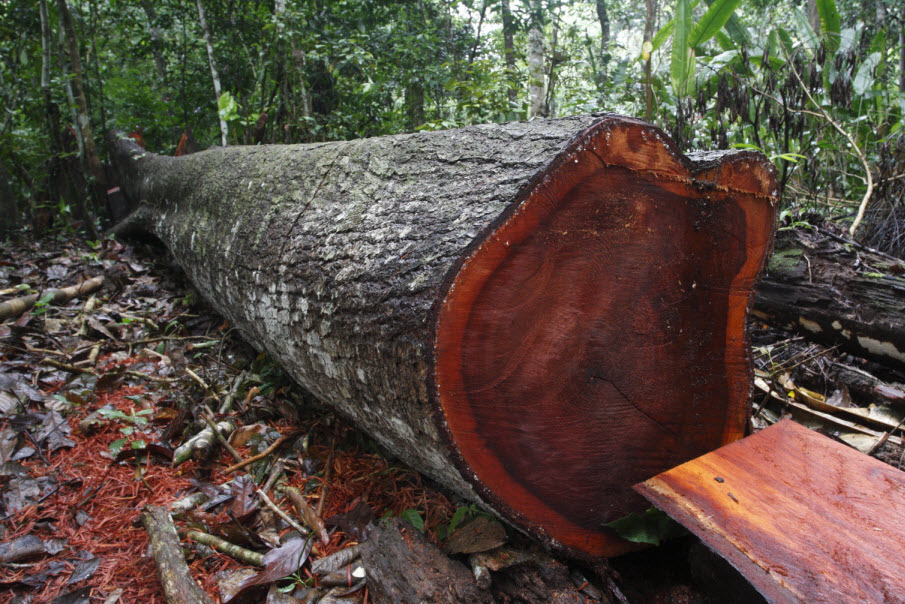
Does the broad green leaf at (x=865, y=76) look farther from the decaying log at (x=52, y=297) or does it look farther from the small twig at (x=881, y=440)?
the decaying log at (x=52, y=297)

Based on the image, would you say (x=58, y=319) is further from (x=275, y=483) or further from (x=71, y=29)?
(x=71, y=29)

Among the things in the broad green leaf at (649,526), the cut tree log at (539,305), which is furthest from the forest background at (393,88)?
the broad green leaf at (649,526)

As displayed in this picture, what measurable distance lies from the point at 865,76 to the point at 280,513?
18.1 feet

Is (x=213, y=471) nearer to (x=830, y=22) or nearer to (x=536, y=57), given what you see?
(x=830, y=22)

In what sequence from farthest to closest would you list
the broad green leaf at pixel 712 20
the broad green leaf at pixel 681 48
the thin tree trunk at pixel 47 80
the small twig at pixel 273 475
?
the thin tree trunk at pixel 47 80 < the broad green leaf at pixel 681 48 < the broad green leaf at pixel 712 20 < the small twig at pixel 273 475

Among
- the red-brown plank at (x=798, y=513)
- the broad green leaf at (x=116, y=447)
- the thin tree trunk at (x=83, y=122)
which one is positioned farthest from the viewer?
the thin tree trunk at (x=83, y=122)

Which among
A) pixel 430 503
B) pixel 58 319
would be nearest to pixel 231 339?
pixel 58 319

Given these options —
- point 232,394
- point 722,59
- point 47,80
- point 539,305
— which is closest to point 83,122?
point 47,80

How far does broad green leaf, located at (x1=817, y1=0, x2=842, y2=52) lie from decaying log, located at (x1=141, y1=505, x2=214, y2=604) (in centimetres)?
548

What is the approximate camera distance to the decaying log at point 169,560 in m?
1.30

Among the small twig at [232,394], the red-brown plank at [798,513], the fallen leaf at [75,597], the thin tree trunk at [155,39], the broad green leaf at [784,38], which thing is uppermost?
the thin tree trunk at [155,39]

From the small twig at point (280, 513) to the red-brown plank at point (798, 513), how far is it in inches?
40.5

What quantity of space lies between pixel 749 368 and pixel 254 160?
2.57 meters

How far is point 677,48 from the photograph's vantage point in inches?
153
